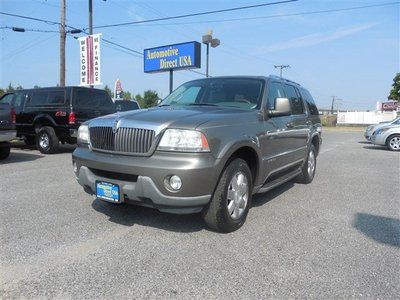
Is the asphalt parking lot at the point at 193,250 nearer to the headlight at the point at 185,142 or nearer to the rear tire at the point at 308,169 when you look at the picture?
the headlight at the point at 185,142

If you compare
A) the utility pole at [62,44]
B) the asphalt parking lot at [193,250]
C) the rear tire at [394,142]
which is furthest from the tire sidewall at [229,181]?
the utility pole at [62,44]

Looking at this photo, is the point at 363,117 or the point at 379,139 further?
the point at 363,117

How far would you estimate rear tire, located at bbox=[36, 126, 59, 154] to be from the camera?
36.5 feet

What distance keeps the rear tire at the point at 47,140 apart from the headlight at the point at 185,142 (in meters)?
8.16

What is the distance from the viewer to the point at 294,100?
6535 millimetres

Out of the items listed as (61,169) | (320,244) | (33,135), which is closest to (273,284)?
(320,244)

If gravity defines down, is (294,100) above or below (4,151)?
above

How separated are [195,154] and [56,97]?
28.3ft

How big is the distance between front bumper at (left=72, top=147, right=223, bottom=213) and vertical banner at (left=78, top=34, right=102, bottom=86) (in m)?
14.9

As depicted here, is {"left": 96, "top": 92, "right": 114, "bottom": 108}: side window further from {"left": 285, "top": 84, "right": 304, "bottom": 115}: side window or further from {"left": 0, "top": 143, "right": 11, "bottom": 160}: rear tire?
{"left": 285, "top": 84, "right": 304, "bottom": 115}: side window

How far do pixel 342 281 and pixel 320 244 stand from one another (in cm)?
85

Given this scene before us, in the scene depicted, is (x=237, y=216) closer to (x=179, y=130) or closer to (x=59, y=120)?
(x=179, y=130)

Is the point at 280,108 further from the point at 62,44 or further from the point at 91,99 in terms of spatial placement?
the point at 62,44

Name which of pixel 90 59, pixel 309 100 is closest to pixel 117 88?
pixel 90 59
